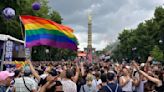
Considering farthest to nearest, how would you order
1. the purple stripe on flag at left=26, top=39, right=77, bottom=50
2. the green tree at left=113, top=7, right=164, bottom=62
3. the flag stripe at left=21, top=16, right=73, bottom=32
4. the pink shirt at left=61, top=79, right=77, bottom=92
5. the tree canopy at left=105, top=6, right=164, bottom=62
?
the green tree at left=113, top=7, right=164, bottom=62 → the tree canopy at left=105, top=6, right=164, bottom=62 → the flag stripe at left=21, top=16, right=73, bottom=32 → the purple stripe on flag at left=26, top=39, right=77, bottom=50 → the pink shirt at left=61, top=79, right=77, bottom=92

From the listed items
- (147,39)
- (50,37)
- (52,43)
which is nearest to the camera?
(52,43)

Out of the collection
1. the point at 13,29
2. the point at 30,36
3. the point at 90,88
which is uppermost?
the point at 13,29

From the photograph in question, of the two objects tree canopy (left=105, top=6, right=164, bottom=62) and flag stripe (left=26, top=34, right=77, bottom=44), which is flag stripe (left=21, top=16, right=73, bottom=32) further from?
tree canopy (left=105, top=6, right=164, bottom=62)

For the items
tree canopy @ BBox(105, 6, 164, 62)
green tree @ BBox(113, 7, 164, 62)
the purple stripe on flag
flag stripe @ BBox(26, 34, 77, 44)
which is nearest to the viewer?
the purple stripe on flag

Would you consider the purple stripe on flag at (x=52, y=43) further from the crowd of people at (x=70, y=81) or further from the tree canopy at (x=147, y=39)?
the tree canopy at (x=147, y=39)

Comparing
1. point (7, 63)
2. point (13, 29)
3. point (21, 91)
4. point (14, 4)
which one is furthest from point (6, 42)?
point (13, 29)

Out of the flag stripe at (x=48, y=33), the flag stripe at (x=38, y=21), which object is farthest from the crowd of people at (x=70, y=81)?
the flag stripe at (x=38, y=21)

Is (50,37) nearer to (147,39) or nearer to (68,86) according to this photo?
(68,86)

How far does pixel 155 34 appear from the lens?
90.6 metres

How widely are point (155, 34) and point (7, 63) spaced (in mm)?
71539

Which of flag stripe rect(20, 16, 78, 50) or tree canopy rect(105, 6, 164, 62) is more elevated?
tree canopy rect(105, 6, 164, 62)

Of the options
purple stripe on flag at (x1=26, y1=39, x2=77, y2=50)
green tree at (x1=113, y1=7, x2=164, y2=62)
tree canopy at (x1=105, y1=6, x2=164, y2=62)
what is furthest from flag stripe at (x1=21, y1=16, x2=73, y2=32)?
green tree at (x1=113, y1=7, x2=164, y2=62)

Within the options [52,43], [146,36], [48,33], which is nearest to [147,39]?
[146,36]

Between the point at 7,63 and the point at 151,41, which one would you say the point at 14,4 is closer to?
the point at 7,63
